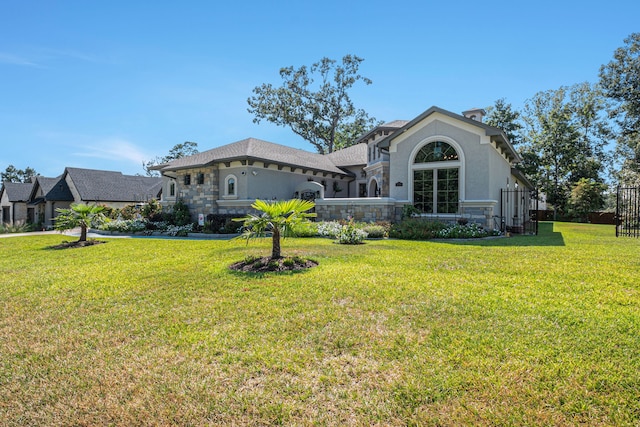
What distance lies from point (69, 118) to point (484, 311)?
24.8m

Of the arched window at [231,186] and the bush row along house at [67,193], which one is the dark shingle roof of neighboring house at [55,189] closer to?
the bush row along house at [67,193]

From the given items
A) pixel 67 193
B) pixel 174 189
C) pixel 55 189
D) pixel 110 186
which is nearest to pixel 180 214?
pixel 174 189

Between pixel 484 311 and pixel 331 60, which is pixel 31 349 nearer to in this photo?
pixel 484 311

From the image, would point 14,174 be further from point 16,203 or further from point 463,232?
point 463,232

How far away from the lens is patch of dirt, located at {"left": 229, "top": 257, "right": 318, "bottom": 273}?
22.4 feet

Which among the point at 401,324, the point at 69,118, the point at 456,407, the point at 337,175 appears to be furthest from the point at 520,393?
the point at 69,118

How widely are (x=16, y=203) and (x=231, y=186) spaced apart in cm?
2803

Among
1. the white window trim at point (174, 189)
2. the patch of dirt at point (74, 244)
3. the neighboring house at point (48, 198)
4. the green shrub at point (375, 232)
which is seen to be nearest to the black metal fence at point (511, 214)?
the green shrub at point (375, 232)

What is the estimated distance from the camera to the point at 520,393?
258 cm

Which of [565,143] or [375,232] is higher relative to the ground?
[565,143]

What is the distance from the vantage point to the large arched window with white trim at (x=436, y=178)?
587 inches

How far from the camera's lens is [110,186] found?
31.6m

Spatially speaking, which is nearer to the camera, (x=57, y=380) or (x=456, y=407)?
(x=456, y=407)

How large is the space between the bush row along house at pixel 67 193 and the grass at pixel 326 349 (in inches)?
1096
